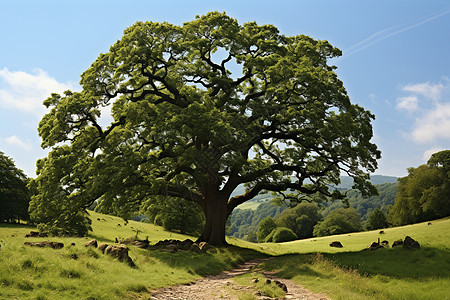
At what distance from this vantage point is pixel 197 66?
92.2 feet

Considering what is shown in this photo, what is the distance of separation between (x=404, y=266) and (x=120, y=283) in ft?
48.3

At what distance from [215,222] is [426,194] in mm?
56368

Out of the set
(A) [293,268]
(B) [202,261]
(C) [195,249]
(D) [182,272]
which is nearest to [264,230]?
(C) [195,249]

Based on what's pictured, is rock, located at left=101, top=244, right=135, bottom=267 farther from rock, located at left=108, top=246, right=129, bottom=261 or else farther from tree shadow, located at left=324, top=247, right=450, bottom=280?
tree shadow, located at left=324, top=247, right=450, bottom=280

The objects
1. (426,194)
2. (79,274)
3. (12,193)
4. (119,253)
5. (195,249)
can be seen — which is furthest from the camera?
(426,194)

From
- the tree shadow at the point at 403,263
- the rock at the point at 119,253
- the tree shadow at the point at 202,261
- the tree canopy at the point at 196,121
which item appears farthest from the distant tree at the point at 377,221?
the rock at the point at 119,253

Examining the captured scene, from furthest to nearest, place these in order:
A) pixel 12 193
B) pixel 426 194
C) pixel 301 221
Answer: pixel 301 221, pixel 426 194, pixel 12 193

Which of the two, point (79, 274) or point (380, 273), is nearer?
point (79, 274)

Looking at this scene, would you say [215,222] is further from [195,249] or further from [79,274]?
[79,274]

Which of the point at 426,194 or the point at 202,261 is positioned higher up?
the point at 426,194

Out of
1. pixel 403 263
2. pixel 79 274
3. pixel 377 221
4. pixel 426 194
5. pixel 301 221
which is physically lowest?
pixel 301 221

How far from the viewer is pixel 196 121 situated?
22.5 m

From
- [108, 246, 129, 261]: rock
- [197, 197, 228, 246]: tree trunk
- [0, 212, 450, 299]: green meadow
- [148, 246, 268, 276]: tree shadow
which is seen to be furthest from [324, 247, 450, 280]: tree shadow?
[197, 197, 228, 246]: tree trunk

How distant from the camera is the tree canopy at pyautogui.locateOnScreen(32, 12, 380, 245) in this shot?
23.6 meters
